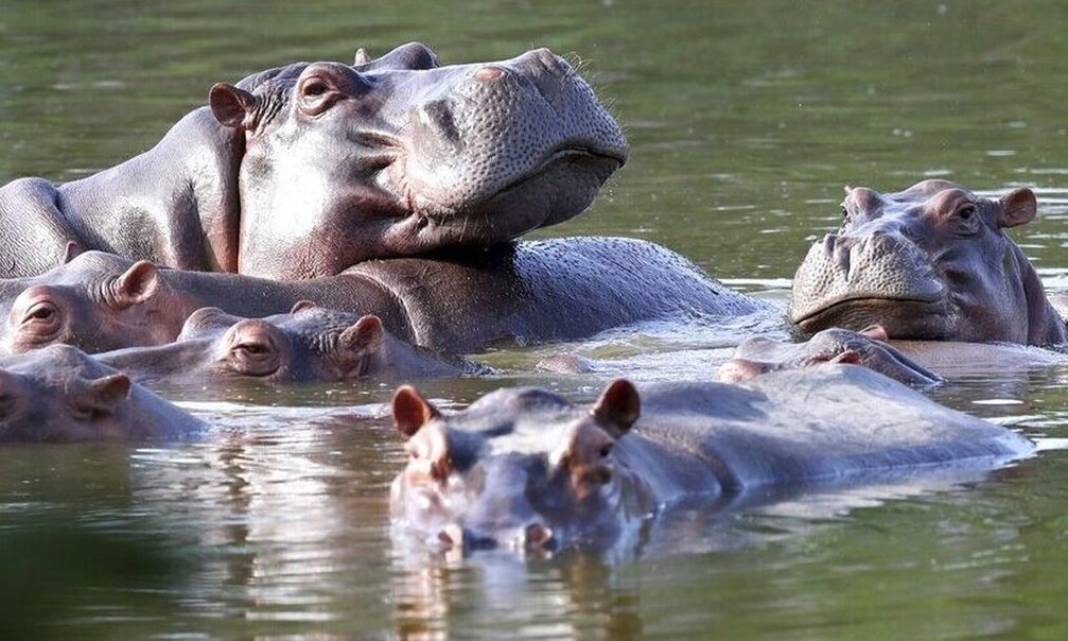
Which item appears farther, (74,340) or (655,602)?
(74,340)

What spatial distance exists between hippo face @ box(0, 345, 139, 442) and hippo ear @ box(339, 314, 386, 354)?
144 centimetres

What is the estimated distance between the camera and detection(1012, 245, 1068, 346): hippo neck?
A: 9812mm

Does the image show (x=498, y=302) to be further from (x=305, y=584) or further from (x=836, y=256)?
(x=305, y=584)

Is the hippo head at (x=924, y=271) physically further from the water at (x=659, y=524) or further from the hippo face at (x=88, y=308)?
the hippo face at (x=88, y=308)

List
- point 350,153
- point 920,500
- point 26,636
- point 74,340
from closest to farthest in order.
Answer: point 26,636 → point 920,500 → point 74,340 → point 350,153

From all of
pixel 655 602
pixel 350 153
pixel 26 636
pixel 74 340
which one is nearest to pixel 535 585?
pixel 655 602

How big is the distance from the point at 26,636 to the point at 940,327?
16.2 ft

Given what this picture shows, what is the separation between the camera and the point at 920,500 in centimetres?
602

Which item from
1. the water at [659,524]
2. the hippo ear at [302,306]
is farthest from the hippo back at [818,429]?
the hippo ear at [302,306]

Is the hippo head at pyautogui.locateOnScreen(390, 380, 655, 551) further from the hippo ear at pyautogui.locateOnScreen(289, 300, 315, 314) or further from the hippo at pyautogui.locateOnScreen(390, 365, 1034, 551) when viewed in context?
the hippo ear at pyautogui.locateOnScreen(289, 300, 315, 314)

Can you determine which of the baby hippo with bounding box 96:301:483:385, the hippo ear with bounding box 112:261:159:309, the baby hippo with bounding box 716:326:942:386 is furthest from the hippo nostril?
the baby hippo with bounding box 716:326:942:386

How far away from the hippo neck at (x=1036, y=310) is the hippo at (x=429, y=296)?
1.27 metres

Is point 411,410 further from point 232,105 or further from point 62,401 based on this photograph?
point 232,105

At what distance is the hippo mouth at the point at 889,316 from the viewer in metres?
9.03
